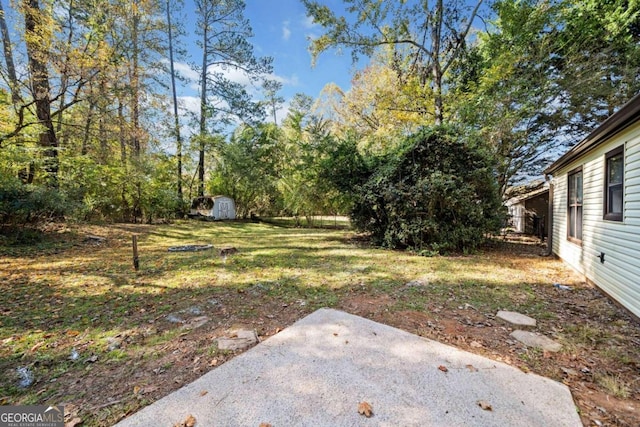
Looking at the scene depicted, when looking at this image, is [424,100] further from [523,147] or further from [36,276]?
[36,276]

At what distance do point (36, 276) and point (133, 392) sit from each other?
13.5 feet

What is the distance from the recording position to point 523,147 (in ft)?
32.8

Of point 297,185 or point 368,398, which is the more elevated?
point 297,185

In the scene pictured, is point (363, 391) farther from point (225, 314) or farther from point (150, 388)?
point (225, 314)

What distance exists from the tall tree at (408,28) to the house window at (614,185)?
6635 millimetres

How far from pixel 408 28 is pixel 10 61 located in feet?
40.8

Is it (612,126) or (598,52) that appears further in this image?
(598,52)

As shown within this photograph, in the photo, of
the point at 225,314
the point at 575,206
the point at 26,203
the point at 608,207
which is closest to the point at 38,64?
the point at 26,203

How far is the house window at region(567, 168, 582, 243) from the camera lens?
16.6 ft

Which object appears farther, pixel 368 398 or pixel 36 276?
pixel 36 276

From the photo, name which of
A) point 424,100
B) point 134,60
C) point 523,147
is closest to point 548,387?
point 424,100

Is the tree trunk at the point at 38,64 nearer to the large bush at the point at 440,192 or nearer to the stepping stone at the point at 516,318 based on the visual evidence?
the large bush at the point at 440,192

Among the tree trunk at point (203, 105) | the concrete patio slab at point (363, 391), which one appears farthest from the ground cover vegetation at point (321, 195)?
the tree trunk at point (203, 105)

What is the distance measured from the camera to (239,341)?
98.5 inches
